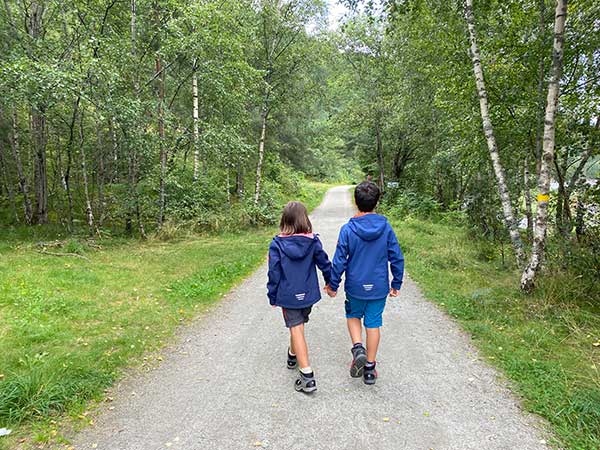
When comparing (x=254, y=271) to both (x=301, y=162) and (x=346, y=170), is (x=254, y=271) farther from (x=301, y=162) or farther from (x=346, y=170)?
(x=346, y=170)

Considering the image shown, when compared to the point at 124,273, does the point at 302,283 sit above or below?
above

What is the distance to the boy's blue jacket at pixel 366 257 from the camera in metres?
3.14

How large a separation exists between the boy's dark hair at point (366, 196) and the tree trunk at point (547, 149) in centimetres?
344

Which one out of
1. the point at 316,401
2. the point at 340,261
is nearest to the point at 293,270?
the point at 340,261

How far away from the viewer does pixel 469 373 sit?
3449 millimetres

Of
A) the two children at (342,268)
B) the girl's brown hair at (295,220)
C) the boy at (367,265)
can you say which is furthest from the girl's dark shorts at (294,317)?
the girl's brown hair at (295,220)

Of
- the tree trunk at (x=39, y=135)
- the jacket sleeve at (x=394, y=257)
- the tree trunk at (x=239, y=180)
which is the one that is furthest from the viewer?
the tree trunk at (x=239, y=180)

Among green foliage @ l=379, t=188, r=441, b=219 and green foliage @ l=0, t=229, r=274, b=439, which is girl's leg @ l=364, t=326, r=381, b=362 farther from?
green foliage @ l=379, t=188, r=441, b=219

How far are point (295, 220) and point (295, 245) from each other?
0.23m

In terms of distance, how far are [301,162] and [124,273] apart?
57.1ft

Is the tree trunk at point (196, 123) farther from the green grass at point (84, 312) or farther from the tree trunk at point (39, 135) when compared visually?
the tree trunk at point (39, 135)

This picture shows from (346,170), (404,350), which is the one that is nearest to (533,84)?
(404,350)

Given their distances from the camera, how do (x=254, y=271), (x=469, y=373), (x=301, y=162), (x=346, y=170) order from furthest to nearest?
(x=346, y=170)
(x=301, y=162)
(x=254, y=271)
(x=469, y=373)

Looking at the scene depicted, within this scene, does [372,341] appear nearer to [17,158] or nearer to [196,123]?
[196,123]
